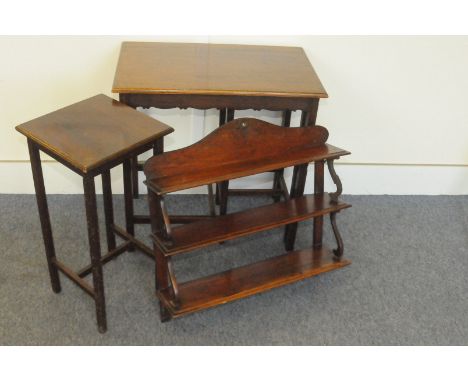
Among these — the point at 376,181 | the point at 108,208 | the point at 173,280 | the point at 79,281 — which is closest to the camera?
the point at 173,280

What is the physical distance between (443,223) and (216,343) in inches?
61.3

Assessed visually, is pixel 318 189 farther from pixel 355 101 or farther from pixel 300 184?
pixel 355 101

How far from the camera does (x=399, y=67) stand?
2719mm

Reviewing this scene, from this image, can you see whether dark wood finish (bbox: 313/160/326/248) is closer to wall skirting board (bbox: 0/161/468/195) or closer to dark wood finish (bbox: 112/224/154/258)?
wall skirting board (bbox: 0/161/468/195)

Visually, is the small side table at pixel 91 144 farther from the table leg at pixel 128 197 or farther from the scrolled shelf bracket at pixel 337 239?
the scrolled shelf bracket at pixel 337 239

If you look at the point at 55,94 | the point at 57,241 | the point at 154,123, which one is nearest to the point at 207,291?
the point at 154,123

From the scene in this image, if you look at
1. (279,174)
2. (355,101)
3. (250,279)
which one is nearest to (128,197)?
(250,279)

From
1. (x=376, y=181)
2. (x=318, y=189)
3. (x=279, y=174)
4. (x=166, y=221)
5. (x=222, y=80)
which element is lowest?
(x=376, y=181)

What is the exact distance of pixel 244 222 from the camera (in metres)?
2.14

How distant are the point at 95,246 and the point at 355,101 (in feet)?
5.39

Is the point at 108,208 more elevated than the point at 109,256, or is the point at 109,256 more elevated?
the point at 108,208

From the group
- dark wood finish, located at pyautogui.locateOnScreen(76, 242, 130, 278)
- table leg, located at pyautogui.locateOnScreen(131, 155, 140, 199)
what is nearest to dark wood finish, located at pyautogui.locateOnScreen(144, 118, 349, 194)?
dark wood finish, located at pyautogui.locateOnScreen(76, 242, 130, 278)

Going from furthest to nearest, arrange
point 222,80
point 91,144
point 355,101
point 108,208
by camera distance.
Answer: point 355,101, point 108,208, point 222,80, point 91,144

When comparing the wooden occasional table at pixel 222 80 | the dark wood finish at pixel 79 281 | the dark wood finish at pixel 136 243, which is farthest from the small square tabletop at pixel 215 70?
the dark wood finish at pixel 79 281
